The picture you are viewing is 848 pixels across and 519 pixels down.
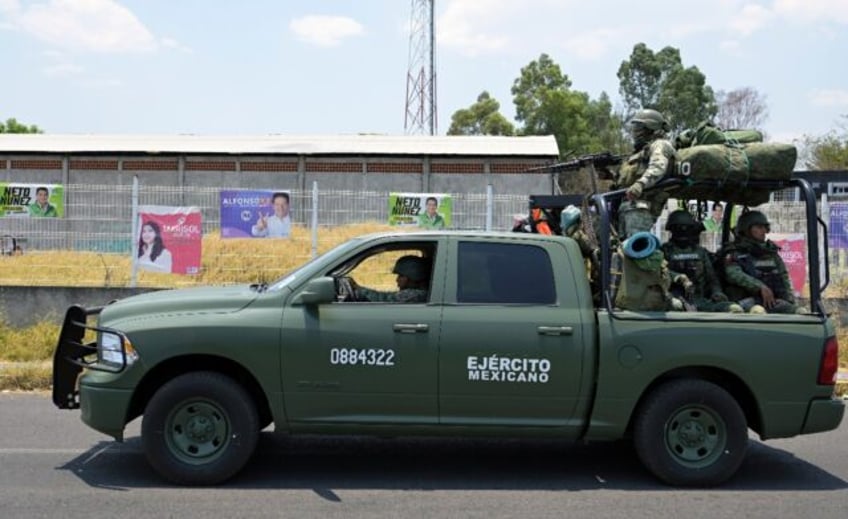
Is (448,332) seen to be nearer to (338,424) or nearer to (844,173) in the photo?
(338,424)

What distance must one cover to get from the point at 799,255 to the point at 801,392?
725 cm

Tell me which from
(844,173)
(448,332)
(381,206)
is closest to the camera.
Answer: (448,332)

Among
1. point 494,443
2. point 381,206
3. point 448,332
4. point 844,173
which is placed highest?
point 844,173

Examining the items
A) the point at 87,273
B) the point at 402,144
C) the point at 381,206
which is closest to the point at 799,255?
the point at 381,206

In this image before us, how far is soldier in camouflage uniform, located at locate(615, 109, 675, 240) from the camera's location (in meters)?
6.36

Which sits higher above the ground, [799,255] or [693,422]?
[799,255]

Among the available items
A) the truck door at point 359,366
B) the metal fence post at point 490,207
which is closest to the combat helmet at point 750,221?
the truck door at point 359,366

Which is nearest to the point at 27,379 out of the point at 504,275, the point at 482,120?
the point at 504,275

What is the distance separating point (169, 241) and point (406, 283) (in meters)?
7.55

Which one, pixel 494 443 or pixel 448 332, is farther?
pixel 494 443

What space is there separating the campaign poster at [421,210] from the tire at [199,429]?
8.03 m

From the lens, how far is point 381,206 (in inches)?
533

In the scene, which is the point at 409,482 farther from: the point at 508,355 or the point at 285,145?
the point at 285,145

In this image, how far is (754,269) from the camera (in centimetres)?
666
